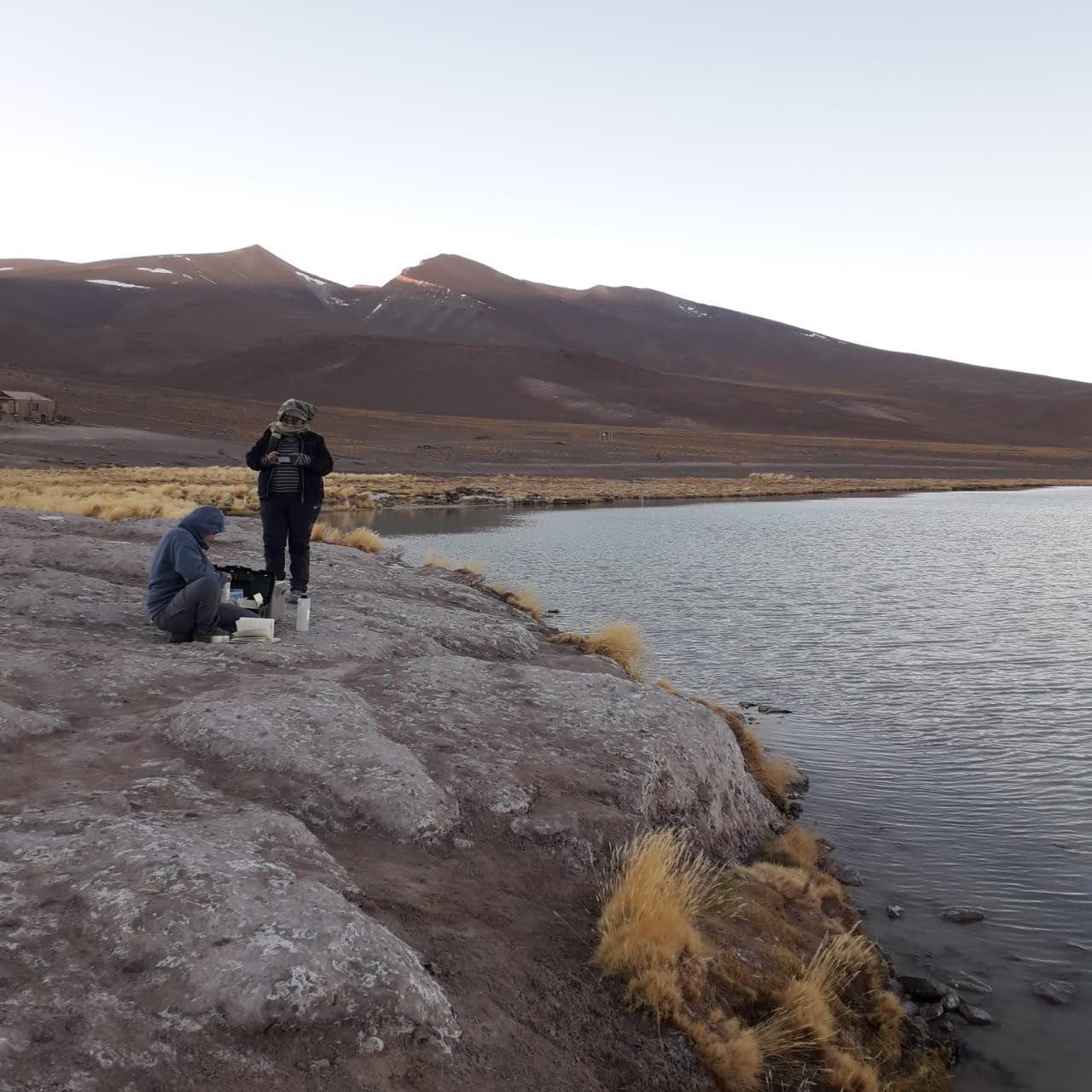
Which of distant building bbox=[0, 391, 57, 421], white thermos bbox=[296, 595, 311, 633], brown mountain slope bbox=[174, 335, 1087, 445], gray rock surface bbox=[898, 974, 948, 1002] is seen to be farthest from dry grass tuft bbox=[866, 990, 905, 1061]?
brown mountain slope bbox=[174, 335, 1087, 445]

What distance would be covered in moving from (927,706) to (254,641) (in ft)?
25.9

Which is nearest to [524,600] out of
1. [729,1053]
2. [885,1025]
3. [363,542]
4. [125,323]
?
[363,542]

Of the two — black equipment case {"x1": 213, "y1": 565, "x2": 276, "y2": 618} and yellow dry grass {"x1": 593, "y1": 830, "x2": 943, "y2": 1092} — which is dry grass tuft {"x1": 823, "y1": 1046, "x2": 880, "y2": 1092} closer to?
yellow dry grass {"x1": 593, "y1": 830, "x2": 943, "y2": 1092}

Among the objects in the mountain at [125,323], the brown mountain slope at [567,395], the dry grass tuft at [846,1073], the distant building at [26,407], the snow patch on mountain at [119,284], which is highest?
the snow patch on mountain at [119,284]

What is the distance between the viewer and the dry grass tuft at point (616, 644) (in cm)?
1170

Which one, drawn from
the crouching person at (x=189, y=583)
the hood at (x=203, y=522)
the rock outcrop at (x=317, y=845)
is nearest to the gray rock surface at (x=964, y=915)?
the rock outcrop at (x=317, y=845)

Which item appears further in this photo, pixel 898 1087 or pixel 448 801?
pixel 448 801

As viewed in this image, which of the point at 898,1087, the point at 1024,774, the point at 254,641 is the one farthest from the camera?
the point at 1024,774

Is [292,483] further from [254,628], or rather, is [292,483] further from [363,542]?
[363,542]

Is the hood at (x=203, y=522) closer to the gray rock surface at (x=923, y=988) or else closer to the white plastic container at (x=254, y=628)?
the white plastic container at (x=254, y=628)

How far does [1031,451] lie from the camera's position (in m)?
104

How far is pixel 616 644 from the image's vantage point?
12133mm

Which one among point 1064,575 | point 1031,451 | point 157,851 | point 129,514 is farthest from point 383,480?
point 1031,451

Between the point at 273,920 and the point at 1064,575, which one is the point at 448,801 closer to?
the point at 273,920
